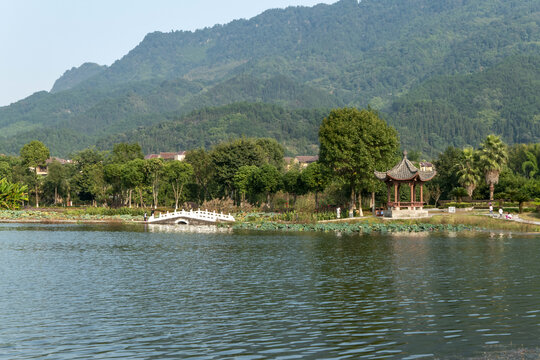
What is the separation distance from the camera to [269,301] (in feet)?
95.0

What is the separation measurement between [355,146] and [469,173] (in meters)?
24.0

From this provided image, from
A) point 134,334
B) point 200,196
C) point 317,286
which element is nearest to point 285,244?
point 317,286

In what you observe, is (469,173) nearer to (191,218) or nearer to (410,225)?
(410,225)

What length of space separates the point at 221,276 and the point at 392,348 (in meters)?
18.2

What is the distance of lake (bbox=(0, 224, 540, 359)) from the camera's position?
2105 cm

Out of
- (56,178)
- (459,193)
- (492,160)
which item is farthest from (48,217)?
(492,160)

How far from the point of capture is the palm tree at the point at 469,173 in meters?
94.5

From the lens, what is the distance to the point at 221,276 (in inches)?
1464

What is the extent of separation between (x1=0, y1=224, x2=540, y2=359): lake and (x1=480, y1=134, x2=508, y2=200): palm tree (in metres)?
39.7

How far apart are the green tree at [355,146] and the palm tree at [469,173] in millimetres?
14933

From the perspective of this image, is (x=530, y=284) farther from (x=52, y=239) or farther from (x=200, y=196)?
(x=200, y=196)

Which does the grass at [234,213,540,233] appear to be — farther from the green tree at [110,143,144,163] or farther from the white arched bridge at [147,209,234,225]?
the green tree at [110,143,144,163]

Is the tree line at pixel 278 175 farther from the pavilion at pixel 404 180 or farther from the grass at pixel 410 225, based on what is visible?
the grass at pixel 410 225

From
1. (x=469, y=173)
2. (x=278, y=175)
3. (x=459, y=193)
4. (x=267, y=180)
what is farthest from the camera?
(x=278, y=175)
